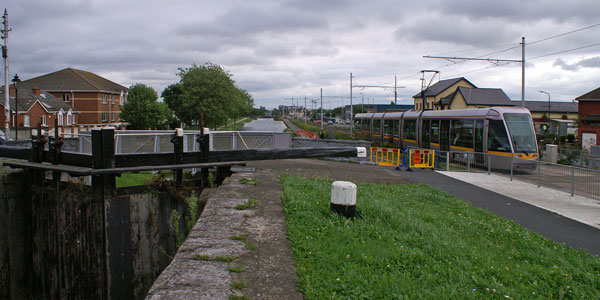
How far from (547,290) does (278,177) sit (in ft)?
21.2

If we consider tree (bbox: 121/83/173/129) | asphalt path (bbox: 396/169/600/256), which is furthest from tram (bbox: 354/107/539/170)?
tree (bbox: 121/83/173/129)

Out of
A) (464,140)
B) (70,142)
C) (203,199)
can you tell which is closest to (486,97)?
(464,140)

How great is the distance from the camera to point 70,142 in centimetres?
1831

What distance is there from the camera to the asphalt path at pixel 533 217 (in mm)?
8211

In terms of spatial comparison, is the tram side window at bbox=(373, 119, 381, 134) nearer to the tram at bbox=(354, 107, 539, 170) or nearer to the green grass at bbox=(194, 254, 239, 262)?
the tram at bbox=(354, 107, 539, 170)

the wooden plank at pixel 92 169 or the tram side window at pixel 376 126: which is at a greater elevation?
the tram side window at pixel 376 126

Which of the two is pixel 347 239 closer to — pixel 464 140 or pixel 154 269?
pixel 154 269

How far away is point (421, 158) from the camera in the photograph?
19969 millimetres

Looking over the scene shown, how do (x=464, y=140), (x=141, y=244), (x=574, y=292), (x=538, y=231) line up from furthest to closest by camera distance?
(x=464, y=140) < (x=538, y=231) < (x=141, y=244) < (x=574, y=292)

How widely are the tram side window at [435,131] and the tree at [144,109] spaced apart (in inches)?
2044

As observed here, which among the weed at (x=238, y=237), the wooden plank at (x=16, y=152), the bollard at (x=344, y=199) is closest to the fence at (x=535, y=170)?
the bollard at (x=344, y=199)

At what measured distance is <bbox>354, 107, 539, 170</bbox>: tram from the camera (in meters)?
19.3

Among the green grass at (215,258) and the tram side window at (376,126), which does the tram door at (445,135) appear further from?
the green grass at (215,258)

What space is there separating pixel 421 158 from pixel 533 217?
32.3 feet
